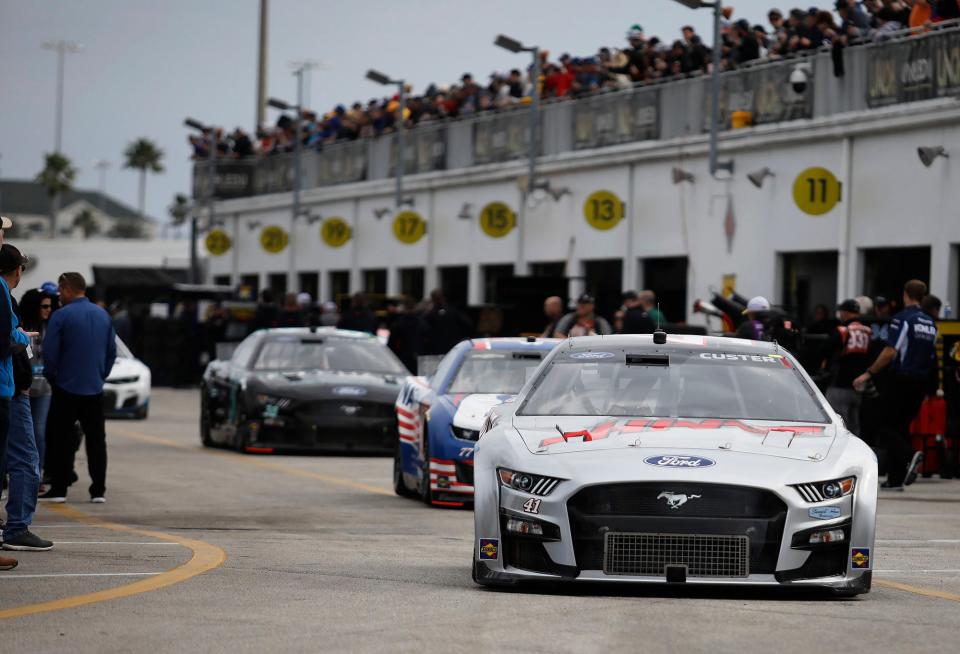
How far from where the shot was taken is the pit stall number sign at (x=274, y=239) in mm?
50219

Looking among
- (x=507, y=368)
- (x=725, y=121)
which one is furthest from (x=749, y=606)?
(x=725, y=121)

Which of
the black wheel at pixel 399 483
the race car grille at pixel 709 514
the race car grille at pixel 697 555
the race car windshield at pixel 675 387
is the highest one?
the race car windshield at pixel 675 387

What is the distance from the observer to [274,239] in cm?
5038

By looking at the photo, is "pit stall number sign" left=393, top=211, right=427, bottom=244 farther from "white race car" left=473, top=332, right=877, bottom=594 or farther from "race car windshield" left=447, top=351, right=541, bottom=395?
"white race car" left=473, top=332, right=877, bottom=594

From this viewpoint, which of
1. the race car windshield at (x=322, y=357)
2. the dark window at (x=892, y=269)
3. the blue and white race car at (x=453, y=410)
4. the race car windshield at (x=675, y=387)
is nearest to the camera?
the race car windshield at (x=675, y=387)

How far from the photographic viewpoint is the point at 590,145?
37156 mm

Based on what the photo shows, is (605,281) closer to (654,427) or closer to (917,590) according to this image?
(917,590)

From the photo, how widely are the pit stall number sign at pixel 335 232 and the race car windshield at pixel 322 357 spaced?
80.0 feet

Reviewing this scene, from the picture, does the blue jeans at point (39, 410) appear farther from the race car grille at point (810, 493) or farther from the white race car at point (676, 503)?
the race car grille at point (810, 493)

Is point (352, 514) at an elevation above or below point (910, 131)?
below

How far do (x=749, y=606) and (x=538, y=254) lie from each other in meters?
31.8

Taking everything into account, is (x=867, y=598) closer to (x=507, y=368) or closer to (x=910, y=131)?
(x=507, y=368)

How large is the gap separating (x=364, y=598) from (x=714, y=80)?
2283 centimetres

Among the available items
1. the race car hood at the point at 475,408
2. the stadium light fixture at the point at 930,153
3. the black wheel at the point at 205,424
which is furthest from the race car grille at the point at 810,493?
the stadium light fixture at the point at 930,153
